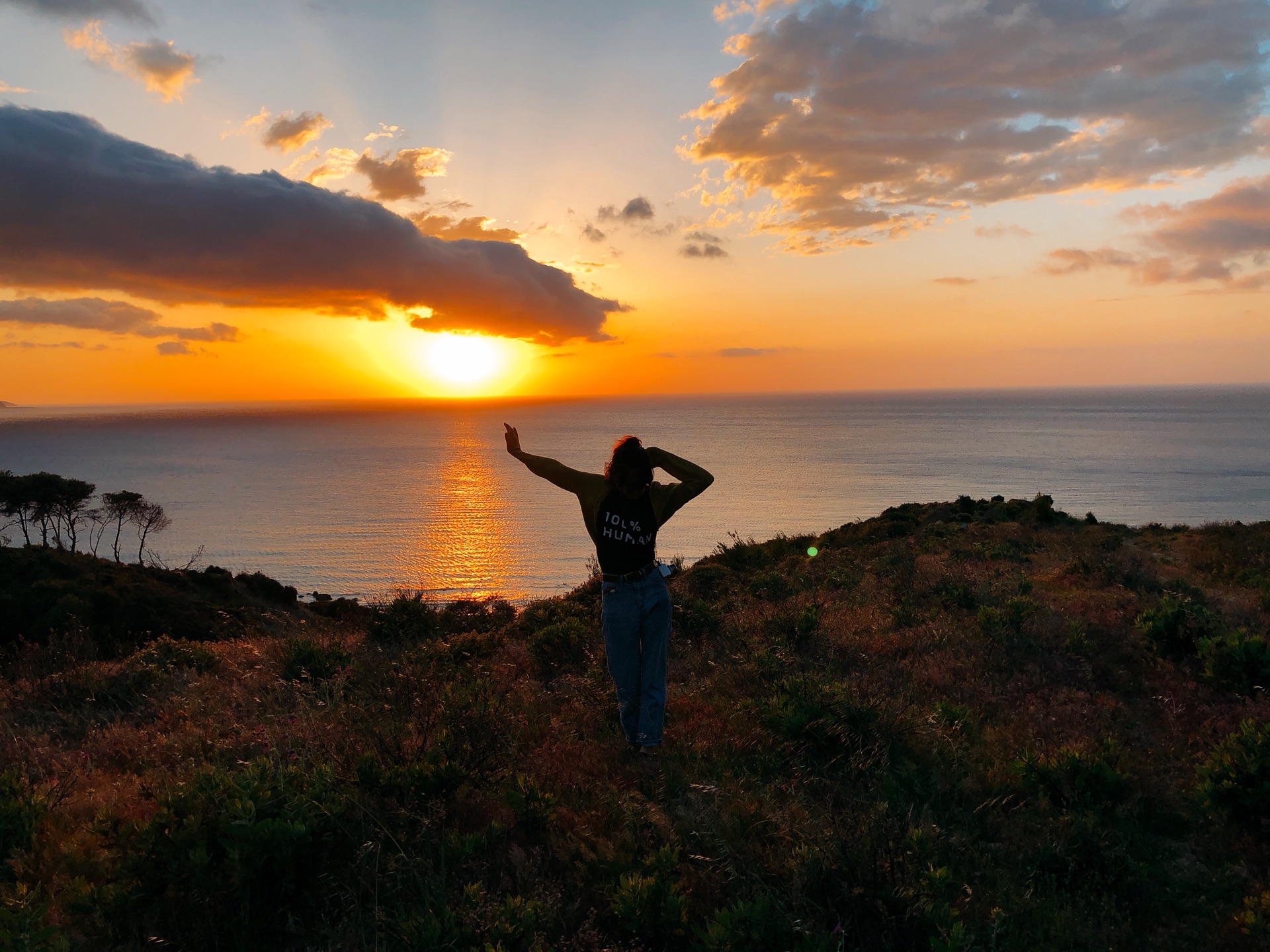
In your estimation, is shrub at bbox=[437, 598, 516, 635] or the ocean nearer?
shrub at bbox=[437, 598, 516, 635]

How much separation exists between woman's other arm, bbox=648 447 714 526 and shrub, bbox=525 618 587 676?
140 inches

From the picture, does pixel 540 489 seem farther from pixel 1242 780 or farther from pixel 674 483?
pixel 1242 780

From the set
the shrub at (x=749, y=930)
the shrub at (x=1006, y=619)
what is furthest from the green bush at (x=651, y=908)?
the shrub at (x=1006, y=619)

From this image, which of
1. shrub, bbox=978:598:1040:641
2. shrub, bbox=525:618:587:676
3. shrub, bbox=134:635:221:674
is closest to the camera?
shrub, bbox=978:598:1040:641

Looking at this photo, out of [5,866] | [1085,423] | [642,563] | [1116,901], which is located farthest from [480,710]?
[1085,423]

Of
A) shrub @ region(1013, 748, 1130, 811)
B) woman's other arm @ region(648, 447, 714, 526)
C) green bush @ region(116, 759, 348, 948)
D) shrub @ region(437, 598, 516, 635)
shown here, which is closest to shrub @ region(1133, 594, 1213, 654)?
shrub @ region(1013, 748, 1130, 811)

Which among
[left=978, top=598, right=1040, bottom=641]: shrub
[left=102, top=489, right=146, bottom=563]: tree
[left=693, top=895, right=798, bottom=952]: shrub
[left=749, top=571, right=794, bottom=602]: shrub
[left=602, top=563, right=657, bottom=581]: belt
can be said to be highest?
[left=602, top=563, right=657, bottom=581]: belt

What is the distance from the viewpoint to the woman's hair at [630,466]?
5070mm

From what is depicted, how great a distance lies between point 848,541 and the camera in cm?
2758

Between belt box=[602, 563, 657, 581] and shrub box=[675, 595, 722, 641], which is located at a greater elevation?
belt box=[602, 563, 657, 581]

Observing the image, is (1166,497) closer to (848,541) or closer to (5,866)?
(848,541)

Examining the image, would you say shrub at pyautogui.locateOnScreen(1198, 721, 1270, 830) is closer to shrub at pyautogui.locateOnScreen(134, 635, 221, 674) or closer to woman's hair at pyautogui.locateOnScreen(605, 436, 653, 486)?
woman's hair at pyautogui.locateOnScreen(605, 436, 653, 486)

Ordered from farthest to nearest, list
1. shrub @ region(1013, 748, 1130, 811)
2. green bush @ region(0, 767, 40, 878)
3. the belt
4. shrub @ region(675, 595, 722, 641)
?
shrub @ region(675, 595, 722, 641)
the belt
shrub @ region(1013, 748, 1130, 811)
green bush @ region(0, 767, 40, 878)

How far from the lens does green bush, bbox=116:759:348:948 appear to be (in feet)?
10.8
